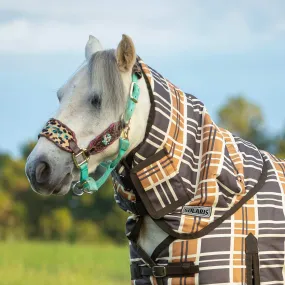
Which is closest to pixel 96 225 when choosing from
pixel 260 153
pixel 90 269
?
pixel 90 269

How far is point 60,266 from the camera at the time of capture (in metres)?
20.0

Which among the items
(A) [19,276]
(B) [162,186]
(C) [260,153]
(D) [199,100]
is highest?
(D) [199,100]

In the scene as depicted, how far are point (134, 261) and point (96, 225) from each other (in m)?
54.3

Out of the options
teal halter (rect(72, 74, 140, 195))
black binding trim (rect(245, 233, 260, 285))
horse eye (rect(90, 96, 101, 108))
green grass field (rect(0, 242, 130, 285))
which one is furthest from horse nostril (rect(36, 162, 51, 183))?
green grass field (rect(0, 242, 130, 285))

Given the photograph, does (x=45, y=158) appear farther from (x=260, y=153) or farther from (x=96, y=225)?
(x=96, y=225)

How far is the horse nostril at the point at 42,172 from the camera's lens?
3758 millimetres

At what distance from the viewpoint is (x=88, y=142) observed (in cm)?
393

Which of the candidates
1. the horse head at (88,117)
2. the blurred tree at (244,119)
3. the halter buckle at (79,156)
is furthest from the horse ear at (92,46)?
the blurred tree at (244,119)

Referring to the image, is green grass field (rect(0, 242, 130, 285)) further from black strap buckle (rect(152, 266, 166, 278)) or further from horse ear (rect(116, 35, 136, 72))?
horse ear (rect(116, 35, 136, 72))

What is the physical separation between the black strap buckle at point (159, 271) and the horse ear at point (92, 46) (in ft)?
4.79

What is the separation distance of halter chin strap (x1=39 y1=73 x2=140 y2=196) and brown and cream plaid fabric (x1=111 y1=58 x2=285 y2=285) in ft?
0.45

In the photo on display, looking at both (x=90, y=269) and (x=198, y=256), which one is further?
(x=90, y=269)

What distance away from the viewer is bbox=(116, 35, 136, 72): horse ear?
3930 mm

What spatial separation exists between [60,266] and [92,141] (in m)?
16.6
